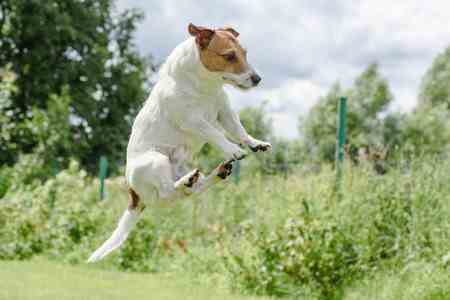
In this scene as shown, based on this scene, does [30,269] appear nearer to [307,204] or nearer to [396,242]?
[307,204]

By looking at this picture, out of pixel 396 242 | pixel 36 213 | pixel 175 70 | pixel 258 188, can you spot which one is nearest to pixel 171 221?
pixel 258 188

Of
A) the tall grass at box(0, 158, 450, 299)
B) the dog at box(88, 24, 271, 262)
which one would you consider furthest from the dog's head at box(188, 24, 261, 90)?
the tall grass at box(0, 158, 450, 299)

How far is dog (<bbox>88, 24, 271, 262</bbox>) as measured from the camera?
212 centimetres

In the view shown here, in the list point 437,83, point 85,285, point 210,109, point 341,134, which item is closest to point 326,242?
point 341,134

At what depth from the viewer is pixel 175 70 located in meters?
2.19

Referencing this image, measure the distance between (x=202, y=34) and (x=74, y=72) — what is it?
17399 millimetres

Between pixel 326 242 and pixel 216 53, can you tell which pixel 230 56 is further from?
pixel 326 242

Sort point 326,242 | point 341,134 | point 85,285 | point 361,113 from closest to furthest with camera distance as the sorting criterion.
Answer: point 326,242, point 85,285, point 341,134, point 361,113

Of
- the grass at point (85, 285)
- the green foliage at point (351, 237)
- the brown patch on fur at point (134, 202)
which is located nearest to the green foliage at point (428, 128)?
the green foliage at point (351, 237)

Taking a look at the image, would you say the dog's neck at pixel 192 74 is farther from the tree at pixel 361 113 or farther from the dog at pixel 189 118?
the tree at pixel 361 113

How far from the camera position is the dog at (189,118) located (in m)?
2.12

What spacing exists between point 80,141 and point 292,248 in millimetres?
13321

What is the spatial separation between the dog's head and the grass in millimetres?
4631

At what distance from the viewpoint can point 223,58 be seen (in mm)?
2107
